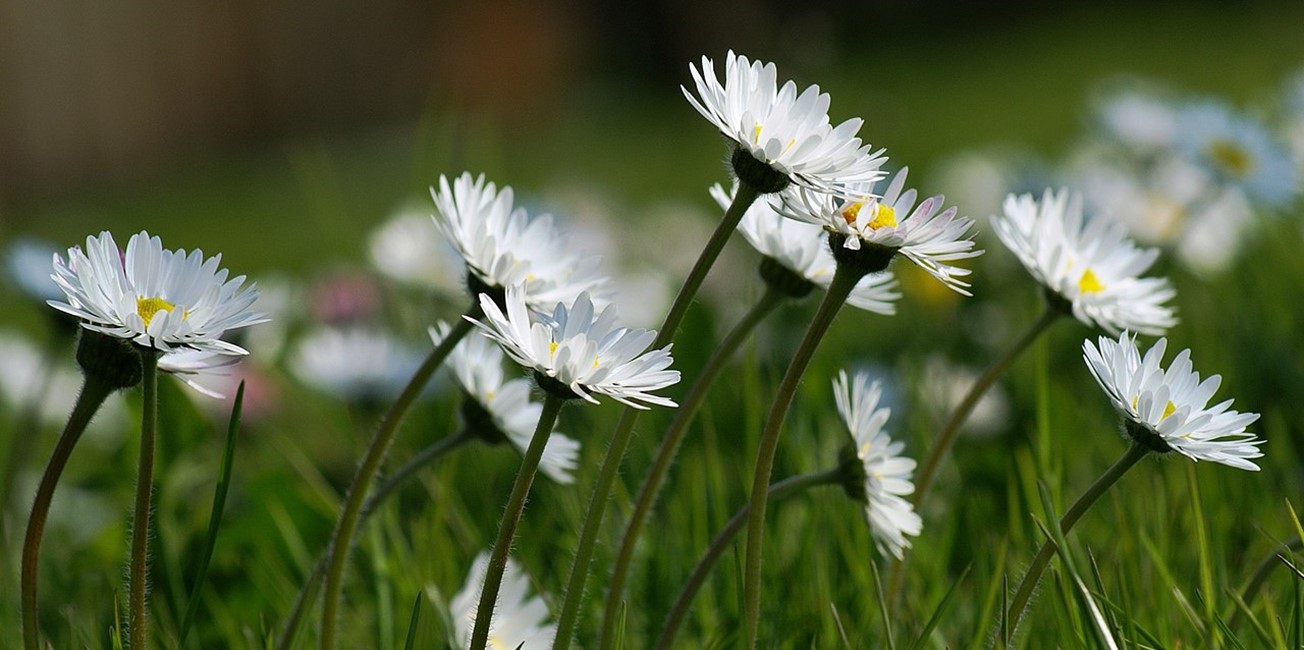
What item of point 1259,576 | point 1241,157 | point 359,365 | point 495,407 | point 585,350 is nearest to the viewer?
point 585,350

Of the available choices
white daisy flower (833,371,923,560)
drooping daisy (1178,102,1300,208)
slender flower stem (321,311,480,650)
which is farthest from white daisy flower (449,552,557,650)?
drooping daisy (1178,102,1300,208)

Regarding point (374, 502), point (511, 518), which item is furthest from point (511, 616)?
point (511, 518)

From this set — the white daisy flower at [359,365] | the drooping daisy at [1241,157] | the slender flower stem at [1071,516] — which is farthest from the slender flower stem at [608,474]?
the drooping daisy at [1241,157]

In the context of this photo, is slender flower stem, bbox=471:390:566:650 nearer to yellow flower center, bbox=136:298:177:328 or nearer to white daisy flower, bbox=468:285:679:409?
white daisy flower, bbox=468:285:679:409

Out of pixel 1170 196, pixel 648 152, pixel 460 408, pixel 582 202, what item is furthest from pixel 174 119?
pixel 460 408

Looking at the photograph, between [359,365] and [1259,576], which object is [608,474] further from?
[359,365]

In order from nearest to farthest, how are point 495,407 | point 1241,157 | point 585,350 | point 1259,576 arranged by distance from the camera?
1. point 585,350
2. point 1259,576
3. point 495,407
4. point 1241,157
